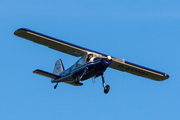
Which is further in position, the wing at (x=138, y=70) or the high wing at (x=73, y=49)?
the wing at (x=138, y=70)

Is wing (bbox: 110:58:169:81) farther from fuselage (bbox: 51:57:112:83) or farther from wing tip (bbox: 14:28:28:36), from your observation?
wing tip (bbox: 14:28:28:36)

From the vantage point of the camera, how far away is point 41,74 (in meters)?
25.8

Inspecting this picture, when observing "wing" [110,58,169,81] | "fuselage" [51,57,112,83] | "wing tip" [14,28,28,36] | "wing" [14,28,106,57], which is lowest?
"fuselage" [51,57,112,83]

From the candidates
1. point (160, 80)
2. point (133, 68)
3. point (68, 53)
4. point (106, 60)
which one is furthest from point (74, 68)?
point (160, 80)

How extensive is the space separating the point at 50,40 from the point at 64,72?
341 centimetres

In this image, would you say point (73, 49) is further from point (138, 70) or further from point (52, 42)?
point (138, 70)

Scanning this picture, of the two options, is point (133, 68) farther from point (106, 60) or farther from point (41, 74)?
point (41, 74)

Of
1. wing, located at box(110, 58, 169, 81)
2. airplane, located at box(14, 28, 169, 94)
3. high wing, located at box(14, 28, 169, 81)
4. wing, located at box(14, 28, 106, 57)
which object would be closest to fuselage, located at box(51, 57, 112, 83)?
airplane, located at box(14, 28, 169, 94)

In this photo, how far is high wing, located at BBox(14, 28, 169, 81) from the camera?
24.2 metres

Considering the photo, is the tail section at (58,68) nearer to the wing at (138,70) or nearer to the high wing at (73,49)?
the high wing at (73,49)

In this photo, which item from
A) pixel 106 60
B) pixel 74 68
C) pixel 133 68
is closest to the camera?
pixel 106 60

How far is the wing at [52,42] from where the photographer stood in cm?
2398

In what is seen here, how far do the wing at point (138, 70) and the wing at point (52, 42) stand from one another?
10.2 feet

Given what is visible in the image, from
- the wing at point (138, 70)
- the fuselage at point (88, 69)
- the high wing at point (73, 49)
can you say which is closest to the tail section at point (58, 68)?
the fuselage at point (88, 69)
